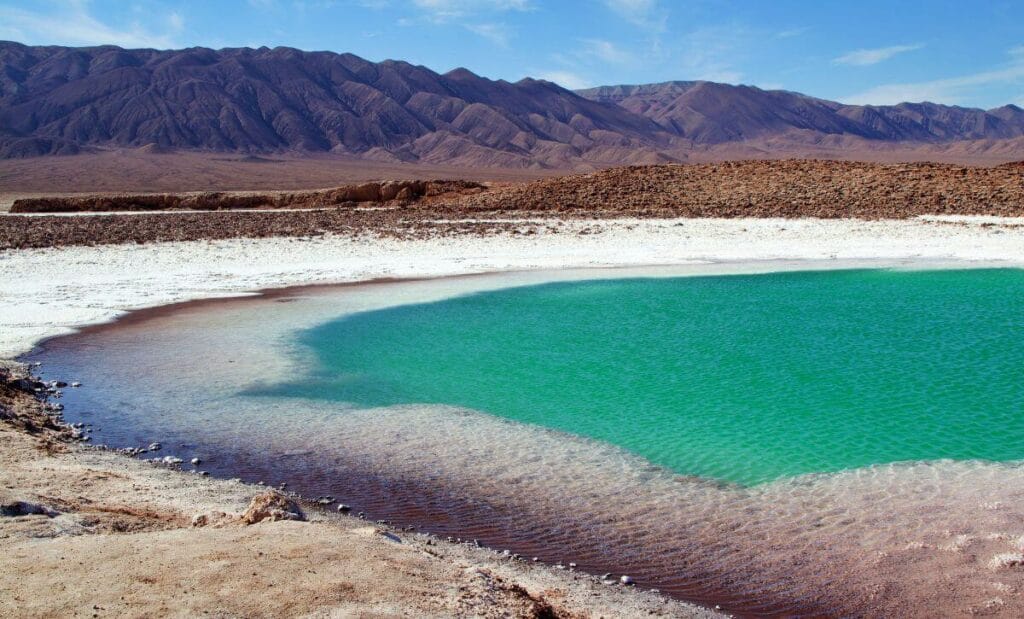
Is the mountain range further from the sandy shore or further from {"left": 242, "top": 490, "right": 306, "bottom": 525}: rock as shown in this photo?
{"left": 242, "top": 490, "right": 306, "bottom": 525}: rock

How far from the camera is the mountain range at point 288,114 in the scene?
12975 centimetres

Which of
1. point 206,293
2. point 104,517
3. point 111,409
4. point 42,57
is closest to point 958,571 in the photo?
point 104,517

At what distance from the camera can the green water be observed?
8.07 m

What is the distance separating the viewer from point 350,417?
891cm

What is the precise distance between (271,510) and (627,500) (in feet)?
8.90

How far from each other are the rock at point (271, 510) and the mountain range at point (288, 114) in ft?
375

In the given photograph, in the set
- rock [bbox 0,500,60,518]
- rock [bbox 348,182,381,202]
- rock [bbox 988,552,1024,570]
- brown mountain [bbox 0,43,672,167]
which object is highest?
brown mountain [bbox 0,43,672,167]

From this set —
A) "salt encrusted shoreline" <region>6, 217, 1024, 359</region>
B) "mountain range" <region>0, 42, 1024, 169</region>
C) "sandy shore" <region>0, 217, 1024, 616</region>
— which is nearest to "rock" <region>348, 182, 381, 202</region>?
"salt encrusted shoreline" <region>6, 217, 1024, 359</region>

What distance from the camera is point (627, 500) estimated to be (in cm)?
660

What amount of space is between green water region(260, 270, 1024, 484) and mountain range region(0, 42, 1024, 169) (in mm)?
107399

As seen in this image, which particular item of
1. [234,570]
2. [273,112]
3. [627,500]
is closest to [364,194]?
[627,500]

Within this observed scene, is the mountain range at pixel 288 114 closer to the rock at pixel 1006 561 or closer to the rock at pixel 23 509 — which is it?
the rock at pixel 23 509

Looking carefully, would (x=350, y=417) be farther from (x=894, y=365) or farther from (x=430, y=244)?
(x=430, y=244)

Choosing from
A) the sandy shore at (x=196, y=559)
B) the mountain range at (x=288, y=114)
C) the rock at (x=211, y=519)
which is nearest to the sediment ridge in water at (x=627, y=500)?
the sandy shore at (x=196, y=559)
